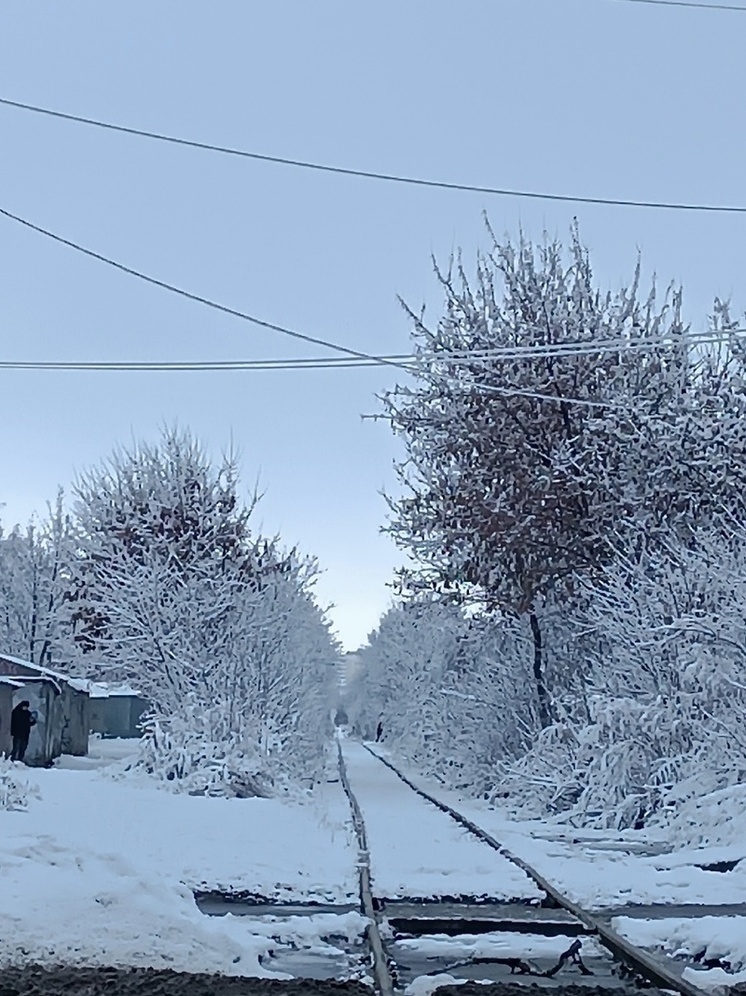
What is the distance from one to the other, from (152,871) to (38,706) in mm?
22923

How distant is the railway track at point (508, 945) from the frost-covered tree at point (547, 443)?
14562 millimetres

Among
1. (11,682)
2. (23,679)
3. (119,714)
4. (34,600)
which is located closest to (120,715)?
(119,714)

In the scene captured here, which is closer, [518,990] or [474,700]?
[518,990]

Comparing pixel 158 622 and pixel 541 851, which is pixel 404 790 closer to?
pixel 158 622

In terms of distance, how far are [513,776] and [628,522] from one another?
20.1 feet

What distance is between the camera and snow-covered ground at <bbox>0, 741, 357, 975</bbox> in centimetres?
944

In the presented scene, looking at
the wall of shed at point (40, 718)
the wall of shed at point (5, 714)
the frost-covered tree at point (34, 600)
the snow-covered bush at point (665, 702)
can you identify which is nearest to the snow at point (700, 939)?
the snow-covered bush at point (665, 702)

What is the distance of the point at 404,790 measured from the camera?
121 ft

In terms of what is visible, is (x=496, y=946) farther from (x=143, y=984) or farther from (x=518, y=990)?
(x=143, y=984)

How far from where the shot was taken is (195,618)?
117 feet


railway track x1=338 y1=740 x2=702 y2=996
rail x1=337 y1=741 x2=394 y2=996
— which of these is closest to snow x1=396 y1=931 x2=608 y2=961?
railway track x1=338 y1=740 x2=702 y2=996

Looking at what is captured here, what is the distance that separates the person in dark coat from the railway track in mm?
23404

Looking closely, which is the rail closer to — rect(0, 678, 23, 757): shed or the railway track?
the railway track

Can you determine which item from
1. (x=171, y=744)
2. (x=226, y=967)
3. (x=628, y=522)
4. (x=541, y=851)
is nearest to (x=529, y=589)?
(x=628, y=522)
